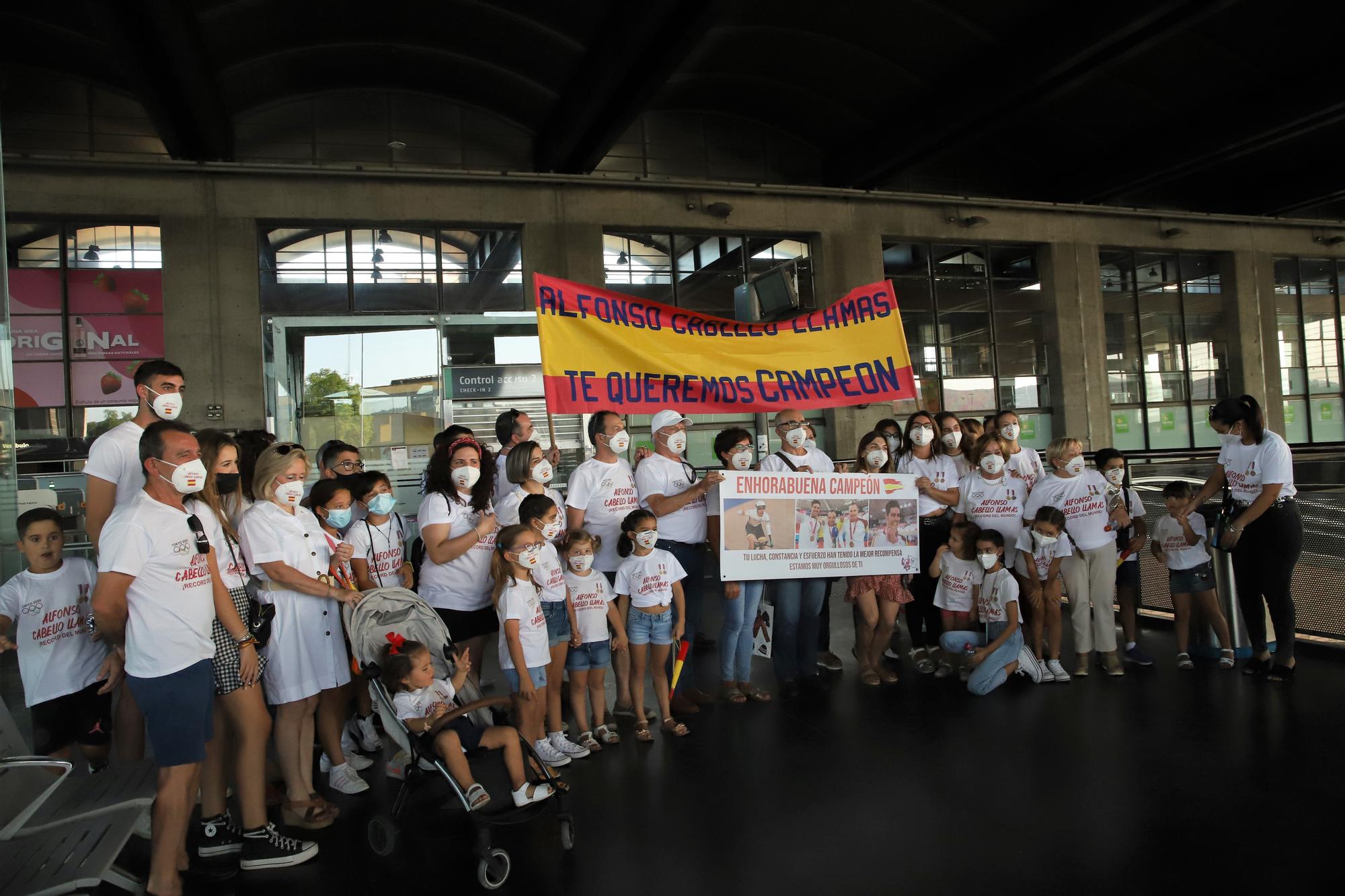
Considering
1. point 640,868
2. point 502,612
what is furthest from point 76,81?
point 640,868

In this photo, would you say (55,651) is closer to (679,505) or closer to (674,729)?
(674,729)

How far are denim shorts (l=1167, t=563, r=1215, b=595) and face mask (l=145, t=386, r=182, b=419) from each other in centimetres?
625

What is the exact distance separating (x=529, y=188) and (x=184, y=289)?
5.82 metres

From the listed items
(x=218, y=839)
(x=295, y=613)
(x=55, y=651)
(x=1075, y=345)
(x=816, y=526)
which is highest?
(x=1075, y=345)

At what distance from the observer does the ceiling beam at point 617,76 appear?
10711 millimetres

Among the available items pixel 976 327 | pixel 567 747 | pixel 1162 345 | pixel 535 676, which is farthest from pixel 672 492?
pixel 1162 345

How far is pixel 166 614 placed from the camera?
3.09 metres

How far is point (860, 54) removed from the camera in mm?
14398

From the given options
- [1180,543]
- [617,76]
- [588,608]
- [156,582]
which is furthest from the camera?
[617,76]

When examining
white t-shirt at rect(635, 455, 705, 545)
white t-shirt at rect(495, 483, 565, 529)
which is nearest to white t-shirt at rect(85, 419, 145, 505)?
white t-shirt at rect(495, 483, 565, 529)

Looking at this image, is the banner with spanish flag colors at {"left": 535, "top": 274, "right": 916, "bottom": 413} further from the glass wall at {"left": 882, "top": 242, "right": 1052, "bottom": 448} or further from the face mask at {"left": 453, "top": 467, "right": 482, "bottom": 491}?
the glass wall at {"left": 882, "top": 242, "right": 1052, "bottom": 448}

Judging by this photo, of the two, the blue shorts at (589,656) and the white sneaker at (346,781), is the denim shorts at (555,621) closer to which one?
the blue shorts at (589,656)

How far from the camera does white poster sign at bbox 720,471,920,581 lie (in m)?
5.38

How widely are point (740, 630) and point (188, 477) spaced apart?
3393 mm
